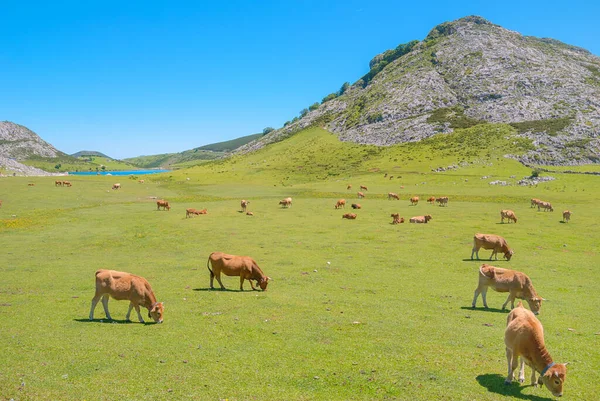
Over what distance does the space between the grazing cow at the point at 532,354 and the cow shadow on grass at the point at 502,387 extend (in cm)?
17

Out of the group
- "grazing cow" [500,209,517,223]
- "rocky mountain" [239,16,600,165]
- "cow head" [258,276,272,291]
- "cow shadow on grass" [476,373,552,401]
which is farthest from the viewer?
"rocky mountain" [239,16,600,165]

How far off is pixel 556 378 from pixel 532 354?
2.58ft

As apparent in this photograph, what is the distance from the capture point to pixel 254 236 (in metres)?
37.4

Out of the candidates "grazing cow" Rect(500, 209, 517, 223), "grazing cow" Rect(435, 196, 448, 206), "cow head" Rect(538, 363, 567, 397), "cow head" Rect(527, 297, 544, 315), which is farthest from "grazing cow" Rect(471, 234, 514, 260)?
"grazing cow" Rect(435, 196, 448, 206)

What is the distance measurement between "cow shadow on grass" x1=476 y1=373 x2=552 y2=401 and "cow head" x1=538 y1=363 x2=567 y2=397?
1.50 ft

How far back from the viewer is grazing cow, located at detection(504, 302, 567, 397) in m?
9.93

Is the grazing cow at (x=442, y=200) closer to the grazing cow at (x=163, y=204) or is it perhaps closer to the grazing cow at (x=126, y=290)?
the grazing cow at (x=163, y=204)

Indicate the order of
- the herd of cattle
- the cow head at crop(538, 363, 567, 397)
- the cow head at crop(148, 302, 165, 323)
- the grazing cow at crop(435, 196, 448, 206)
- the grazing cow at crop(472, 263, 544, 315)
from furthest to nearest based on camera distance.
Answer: the grazing cow at crop(435, 196, 448, 206)
the grazing cow at crop(472, 263, 544, 315)
the cow head at crop(148, 302, 165, 323)
the herd of cattle
the cow head at crop(538, 363, 567, 397)

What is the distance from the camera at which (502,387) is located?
10820mm

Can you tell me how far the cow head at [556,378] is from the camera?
9867 mm

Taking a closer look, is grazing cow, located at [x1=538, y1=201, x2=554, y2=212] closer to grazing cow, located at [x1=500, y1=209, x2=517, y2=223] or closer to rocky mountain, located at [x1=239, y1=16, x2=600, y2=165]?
grazing cow, located at [x1=500, y1=209, x2=517, y2=223]

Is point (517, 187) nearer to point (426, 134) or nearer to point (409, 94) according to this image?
point (426, 134)

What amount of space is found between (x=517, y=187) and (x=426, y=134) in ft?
256

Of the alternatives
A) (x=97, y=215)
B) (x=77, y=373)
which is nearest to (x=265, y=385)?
(x=77, y=373)
